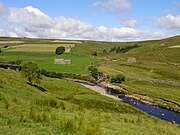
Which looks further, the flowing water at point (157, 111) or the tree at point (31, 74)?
the flowing water at point (157, 111)

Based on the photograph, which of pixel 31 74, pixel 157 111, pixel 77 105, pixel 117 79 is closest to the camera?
pixel 77 105

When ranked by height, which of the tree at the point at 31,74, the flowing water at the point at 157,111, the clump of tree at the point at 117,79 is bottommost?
the flowing water at the point at 157,111

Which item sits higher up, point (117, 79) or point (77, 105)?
point (77, 105)

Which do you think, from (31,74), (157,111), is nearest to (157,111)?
(157,111)

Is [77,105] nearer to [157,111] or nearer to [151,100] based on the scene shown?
[157,111]

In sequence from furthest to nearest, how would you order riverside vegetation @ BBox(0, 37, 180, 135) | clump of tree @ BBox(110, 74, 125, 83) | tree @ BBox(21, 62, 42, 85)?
clump of tree @ BBox(110, 74, 125, 83) → tree @ BBox(21, 62, 42, 85) → riverside vegetation @ BBox(0, 37, 180, 135)

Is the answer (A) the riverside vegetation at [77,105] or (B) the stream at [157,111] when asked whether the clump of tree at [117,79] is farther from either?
(B) the stream at [157,111]

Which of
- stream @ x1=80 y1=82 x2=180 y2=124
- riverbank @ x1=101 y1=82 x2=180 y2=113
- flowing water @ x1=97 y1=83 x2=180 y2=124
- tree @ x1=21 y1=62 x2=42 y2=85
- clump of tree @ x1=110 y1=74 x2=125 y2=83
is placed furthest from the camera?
clump of tree @ x1=110 y1=74 x2=125 y2=83

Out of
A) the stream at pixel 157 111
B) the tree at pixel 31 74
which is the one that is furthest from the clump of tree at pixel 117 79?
the tree at pixel 31 74

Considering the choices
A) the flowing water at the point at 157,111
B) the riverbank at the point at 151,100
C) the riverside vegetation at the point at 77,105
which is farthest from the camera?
the riverbank at the point at 151,100

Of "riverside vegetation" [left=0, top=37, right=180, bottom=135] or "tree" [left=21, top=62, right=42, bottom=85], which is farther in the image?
"tree" [left=21, top=62, right=42, bottom=85]

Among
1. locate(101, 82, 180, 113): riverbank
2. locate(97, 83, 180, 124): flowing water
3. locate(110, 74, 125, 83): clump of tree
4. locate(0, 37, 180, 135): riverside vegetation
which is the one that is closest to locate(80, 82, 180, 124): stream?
locate(97, 83, 180, 124): flowing water

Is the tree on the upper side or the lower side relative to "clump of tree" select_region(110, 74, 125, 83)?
upper

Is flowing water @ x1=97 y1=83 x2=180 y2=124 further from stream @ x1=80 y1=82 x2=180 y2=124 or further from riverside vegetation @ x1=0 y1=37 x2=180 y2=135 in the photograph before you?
riverside vegetation @ x1=0 y1=37 x2=180 y2=135
